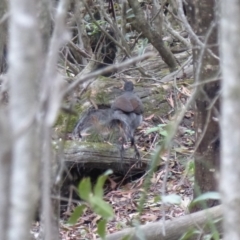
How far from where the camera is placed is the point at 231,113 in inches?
45.1

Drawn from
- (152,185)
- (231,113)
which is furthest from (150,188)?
(231,113)

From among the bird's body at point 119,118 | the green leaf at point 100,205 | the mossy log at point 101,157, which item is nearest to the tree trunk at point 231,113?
the green leaf at point 100,205

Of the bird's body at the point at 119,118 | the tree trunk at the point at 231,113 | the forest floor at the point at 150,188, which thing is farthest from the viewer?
the bird's body at the point at 119,118

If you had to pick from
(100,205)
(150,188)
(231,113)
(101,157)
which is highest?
(231,113)

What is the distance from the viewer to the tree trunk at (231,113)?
45.0 inches

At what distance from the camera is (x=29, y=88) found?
1.07m

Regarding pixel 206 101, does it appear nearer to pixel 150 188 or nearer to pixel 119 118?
pixel 150 188

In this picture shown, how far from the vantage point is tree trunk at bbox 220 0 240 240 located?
3.75 ft

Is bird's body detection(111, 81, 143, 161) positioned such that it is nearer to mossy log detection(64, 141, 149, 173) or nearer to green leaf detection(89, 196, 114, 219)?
mossy log detection(64, 141, 149, 173)

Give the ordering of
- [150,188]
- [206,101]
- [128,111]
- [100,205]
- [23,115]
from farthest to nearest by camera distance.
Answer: [128,111] < [150,188] < [206,101] < [100,205] < [23,115]

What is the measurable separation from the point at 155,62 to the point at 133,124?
1.77 metres

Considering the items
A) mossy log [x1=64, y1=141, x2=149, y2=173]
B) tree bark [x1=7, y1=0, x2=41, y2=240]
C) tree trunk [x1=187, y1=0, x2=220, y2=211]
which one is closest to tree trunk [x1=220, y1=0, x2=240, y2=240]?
tree bark [x1=7, y1=0, x2=41, y2=240]

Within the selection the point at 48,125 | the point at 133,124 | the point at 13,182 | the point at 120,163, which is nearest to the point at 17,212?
the point at 13,182

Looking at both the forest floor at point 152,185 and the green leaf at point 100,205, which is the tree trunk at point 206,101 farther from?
the green leaf at point 100,205
